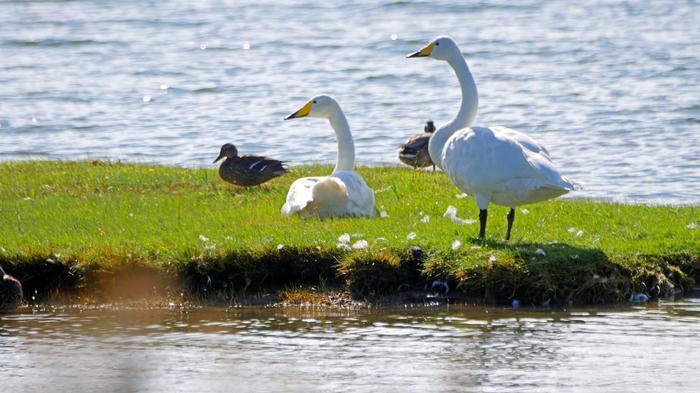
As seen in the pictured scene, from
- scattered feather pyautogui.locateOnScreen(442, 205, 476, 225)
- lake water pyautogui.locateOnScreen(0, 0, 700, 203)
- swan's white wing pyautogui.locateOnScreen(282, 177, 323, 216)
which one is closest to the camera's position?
scattered feather pyautogui.locateOnScreen(442, 205, 476, 225)

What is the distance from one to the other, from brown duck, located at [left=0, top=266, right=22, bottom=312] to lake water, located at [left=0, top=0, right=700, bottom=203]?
23.1 ft

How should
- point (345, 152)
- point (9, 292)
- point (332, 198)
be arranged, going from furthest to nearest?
point (345, 152) → point (332, 198) → point (9, 292)

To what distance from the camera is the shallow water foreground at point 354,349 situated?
24.0ft

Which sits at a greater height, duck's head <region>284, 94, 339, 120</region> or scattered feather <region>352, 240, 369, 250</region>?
duck's head <region>284, 94, 339, 120</region>

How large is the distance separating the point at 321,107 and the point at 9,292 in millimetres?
4447

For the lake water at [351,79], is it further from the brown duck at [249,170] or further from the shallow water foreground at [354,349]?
the shallow water foreground at [354,349]

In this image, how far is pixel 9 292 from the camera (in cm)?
927

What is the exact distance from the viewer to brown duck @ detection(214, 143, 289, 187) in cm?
1279

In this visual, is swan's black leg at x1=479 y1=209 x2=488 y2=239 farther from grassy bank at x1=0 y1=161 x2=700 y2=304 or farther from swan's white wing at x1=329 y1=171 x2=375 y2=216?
swan's white wing at x1=329 y1=171 x2=375 y2=216

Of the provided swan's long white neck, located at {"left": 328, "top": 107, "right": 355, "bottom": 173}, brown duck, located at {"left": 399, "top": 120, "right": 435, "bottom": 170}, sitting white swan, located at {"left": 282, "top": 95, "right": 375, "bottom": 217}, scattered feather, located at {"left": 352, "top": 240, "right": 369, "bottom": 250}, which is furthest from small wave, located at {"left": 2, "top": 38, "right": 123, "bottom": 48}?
scattered feather, located at {"left": 352, "top": 240, "right": 369, "bottom": 250}

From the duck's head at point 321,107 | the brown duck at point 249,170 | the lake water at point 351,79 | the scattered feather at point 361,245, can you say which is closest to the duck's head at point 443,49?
the duck's head at point 321,107

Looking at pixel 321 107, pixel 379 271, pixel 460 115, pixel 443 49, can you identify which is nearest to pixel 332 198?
pixel 460 115

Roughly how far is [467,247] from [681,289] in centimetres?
162

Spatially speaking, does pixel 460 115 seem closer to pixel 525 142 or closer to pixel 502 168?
pixel 525 142
